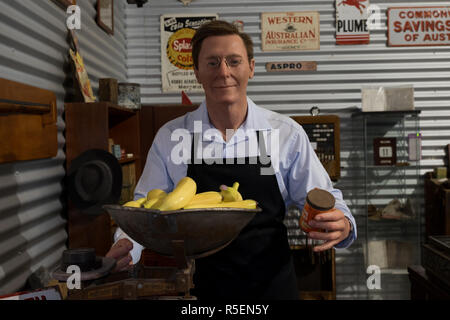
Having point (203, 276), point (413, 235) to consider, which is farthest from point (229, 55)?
point (413, 235)

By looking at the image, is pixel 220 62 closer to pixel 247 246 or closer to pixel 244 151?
pixel 244 151

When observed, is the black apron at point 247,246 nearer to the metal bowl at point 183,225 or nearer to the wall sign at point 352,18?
the metal bowl at point 183,225

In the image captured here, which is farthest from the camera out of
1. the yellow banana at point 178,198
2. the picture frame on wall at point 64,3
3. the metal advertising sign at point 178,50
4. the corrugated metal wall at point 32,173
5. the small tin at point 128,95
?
the metal advertising sign at point 178,50

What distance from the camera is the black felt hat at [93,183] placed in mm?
2549

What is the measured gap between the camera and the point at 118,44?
461 centimetres

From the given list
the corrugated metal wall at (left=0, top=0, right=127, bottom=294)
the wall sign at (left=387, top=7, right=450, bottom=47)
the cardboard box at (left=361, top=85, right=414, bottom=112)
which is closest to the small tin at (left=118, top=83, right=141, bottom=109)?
the corrugated metal wall at (left=0, top=0, right=127, bottom=294)

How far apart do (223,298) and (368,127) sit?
142 inches

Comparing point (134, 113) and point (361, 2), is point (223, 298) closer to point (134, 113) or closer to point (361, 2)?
point (134, 113)

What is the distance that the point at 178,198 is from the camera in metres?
1.17

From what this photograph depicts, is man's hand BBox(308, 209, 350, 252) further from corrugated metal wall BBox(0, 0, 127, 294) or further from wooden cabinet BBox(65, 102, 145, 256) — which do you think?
wooden cabinet BBox(65, 102, 145, 256)

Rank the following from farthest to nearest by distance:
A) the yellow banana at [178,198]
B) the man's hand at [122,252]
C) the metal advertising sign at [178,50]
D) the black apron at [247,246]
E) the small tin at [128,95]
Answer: the metal advertising sign at [178,50] < the small tin at [128,95] < the black apron at [247,246] < the man's hand at [122,252] < the yellow banana at [178,198]

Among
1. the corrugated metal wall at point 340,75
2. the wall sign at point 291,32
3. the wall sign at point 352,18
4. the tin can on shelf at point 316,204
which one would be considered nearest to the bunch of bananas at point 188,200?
the tin can on shelf at point 316,204

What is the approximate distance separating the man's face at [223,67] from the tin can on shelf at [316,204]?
737 millimetres
